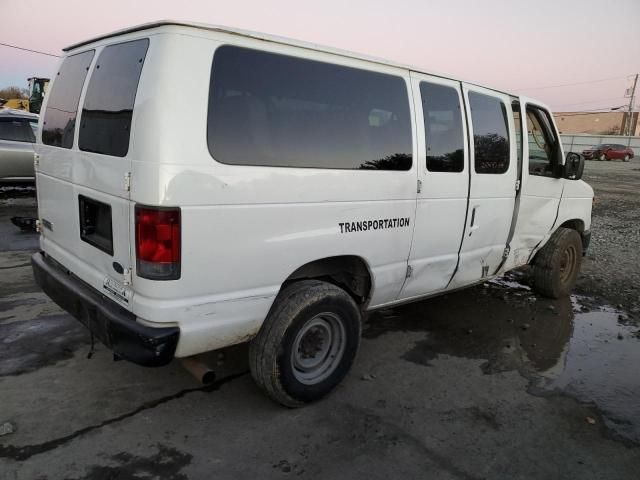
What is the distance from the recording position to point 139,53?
8.53 ft

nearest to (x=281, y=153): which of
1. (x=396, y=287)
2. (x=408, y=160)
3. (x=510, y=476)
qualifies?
(x=408, y=160)

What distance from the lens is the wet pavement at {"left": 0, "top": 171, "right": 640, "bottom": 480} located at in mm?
2709

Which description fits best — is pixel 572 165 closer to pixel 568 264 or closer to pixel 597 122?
pixel 568 264

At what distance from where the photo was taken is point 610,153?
39.1m

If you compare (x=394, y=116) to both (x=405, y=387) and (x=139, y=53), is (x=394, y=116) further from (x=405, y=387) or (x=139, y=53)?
(x=405, y=387)

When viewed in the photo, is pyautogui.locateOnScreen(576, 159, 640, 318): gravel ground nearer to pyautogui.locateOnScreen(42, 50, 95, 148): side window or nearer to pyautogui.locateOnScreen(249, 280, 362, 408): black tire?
pyautogui.locateOnScreen(249, 280, 362, 408): black tire

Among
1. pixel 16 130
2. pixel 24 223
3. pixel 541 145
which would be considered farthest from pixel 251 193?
pixel 16 130

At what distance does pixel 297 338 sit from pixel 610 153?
43630mm

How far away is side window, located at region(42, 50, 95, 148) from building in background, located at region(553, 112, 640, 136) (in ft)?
256

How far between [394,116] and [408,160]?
0.33 metres

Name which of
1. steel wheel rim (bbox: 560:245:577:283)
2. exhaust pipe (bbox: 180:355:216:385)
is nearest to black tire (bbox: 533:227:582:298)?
steel wheel rim (bbox: 560:245:577:283)

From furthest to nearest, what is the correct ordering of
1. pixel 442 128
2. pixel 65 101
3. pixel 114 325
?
1. pixel 442 128
2. pixel 65 101
3. pixel 114 325

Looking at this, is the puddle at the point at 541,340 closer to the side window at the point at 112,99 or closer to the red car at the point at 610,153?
the side window at the point at 112,99

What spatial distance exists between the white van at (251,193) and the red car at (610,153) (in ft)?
136
